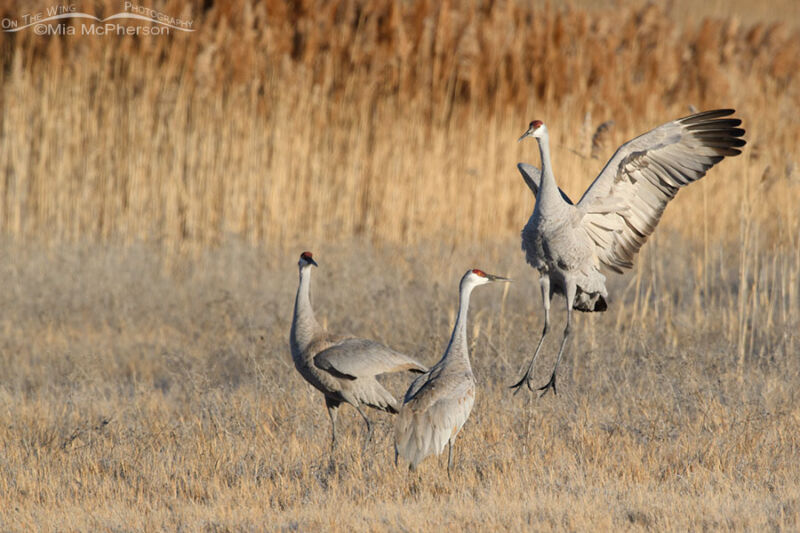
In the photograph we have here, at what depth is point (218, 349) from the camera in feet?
25.5

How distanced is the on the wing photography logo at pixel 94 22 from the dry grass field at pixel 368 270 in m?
0.11

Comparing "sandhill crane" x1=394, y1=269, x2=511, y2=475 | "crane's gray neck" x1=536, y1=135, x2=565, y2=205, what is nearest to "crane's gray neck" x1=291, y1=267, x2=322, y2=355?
"sandhill crane" x1=394, y1=269, x2=511, y2=475

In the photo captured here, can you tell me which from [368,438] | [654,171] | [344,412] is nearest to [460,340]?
[368,438]

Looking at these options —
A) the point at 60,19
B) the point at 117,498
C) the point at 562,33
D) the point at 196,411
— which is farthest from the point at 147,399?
the point at 562,33

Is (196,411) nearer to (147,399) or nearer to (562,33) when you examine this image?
(147,399)

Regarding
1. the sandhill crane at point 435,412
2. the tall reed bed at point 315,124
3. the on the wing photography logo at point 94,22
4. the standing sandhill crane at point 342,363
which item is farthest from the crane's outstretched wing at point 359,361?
the on the wing photography logo at point 94,22

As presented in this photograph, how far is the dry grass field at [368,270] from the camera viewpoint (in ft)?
15.8

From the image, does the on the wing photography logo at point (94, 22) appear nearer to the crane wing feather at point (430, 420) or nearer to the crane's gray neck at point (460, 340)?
the crane's gray neck at point (460, 340)

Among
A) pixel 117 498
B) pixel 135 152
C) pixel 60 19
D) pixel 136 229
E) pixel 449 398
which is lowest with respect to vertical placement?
pixel 117 498

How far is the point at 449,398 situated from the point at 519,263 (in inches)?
213

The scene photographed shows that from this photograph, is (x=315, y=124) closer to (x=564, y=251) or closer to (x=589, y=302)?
(x=589, y=302)

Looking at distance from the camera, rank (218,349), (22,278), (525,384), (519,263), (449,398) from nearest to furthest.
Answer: (449,398) → (525,384) → (218,349) → (22,278) → (519,263)

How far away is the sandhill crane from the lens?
4.86m

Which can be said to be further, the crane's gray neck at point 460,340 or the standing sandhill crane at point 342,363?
the standing sandhill crane at point 342,363
